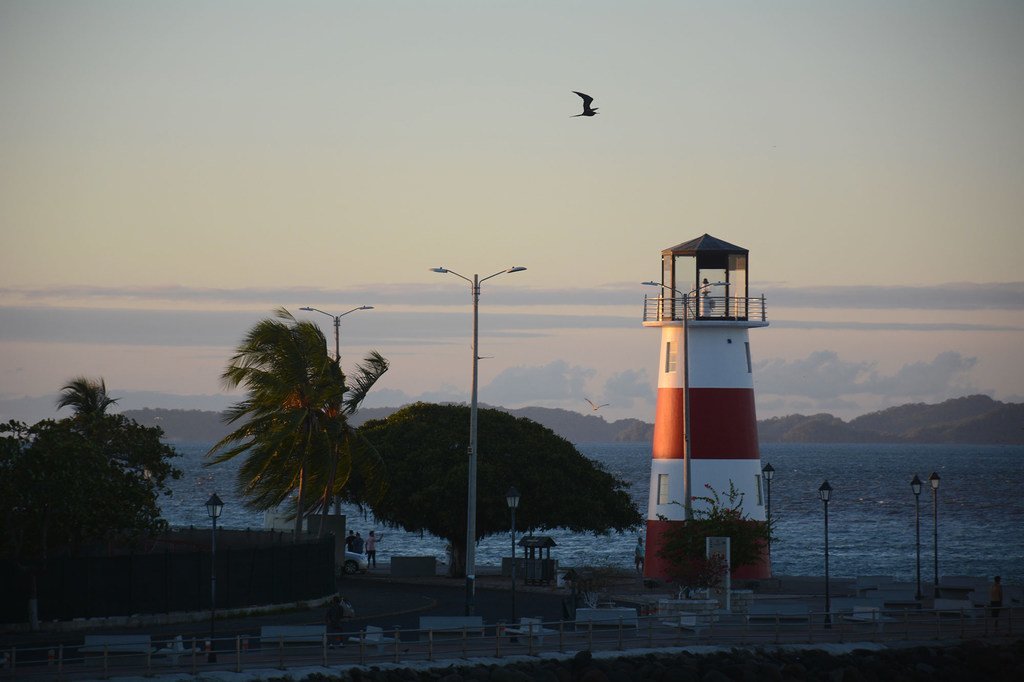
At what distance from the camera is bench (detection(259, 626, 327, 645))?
33.1m

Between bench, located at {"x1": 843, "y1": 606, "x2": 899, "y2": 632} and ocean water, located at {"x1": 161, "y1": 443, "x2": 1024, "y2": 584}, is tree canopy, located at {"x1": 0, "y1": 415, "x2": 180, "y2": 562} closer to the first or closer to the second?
ocean water, located at {"x1": 161, "y1": 443, "x2": 1024, "y2": 584}

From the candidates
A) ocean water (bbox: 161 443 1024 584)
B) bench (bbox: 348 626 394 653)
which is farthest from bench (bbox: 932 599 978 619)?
ocean water (bbox: 161 443 1024 584)

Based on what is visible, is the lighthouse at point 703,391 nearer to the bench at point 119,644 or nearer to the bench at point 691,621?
the bench at point 691,621

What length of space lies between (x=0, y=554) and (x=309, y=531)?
17.8m

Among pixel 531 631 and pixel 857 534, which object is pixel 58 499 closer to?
pixel 531 631

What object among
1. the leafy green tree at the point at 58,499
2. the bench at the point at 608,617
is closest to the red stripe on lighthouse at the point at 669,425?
the bench at the point at 608,617

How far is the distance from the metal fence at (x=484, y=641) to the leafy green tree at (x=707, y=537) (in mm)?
5109

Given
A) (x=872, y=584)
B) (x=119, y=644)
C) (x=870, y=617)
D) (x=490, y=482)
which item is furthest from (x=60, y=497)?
(x=872, y=584)

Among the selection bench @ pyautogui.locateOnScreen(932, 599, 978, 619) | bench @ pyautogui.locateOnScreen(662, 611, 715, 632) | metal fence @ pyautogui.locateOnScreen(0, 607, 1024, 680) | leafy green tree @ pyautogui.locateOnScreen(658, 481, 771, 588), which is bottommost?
metal fence @ pyautogui.locateOnScreen(0, 607, 1024, 680)

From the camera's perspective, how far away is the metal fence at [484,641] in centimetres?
3127

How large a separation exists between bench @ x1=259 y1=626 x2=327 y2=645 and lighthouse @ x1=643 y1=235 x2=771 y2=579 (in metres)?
18.0

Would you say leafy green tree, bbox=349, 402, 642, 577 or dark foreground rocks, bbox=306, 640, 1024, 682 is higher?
leafy green tree, bbox=349, 402, 642, 577

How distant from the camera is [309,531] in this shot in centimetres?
5644

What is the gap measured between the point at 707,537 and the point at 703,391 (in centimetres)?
604
